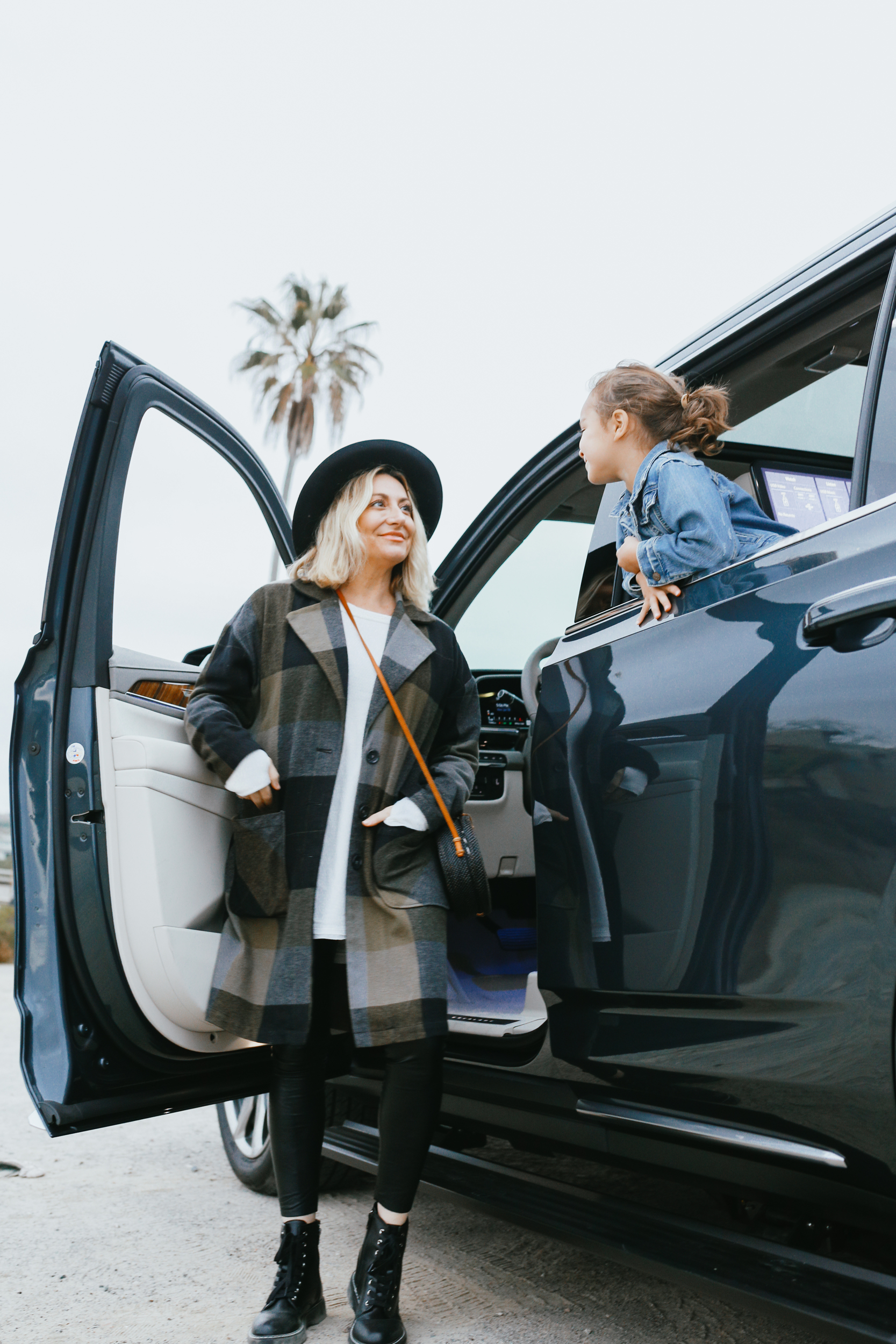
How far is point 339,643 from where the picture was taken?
2.12 meters

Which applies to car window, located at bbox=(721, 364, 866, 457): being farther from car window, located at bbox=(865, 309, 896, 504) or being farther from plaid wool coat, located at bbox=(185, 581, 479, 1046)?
plaid wool coat, located at bbox=(185, 581, 479, 1046)

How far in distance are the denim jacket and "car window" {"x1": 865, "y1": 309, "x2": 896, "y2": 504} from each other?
0.26m

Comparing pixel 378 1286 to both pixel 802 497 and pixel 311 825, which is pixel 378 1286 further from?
pixel 802 497

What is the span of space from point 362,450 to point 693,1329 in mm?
1863

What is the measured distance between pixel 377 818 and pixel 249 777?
252mm

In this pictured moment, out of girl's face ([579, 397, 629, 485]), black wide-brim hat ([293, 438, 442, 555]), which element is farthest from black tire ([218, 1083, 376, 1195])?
girl's face ([579, 397, 629, 485])

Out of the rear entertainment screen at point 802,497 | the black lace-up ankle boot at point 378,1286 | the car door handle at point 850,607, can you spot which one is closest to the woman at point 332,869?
the black lace-up ankle boot at point 378,1286

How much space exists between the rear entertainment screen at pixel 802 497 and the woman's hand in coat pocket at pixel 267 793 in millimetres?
1093

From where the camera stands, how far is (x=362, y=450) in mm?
2285

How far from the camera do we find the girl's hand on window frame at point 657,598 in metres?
1.76

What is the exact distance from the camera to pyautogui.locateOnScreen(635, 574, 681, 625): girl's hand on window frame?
5.76ft

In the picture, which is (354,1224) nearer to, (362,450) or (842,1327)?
(842,1327)

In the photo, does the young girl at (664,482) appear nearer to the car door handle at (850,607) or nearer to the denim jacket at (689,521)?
the denim jacket at (689,521)

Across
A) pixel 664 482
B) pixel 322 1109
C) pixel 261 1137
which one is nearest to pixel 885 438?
pixel 664 482
